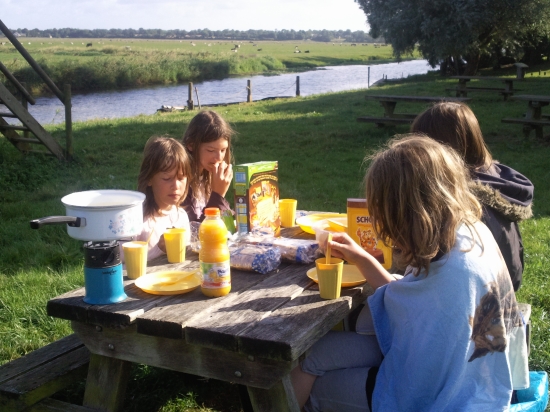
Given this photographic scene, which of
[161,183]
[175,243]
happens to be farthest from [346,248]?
[161,183]

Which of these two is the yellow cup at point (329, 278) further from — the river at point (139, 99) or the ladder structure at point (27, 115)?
the river at point (139, 99)

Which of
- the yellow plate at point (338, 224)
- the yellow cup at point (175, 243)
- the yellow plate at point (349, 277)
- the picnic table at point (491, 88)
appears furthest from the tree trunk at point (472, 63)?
the yellow cup at point (175, 243)

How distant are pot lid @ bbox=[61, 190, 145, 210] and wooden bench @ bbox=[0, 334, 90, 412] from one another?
2.84 feet

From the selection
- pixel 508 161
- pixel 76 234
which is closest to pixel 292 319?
pixel 76 234

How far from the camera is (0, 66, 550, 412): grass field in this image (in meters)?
3.25

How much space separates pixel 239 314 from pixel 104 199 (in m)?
0.63

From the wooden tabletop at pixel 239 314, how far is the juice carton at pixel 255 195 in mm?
453

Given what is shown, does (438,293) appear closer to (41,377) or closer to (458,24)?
(41,377)

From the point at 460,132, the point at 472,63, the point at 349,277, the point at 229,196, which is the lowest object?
the point at 229,196

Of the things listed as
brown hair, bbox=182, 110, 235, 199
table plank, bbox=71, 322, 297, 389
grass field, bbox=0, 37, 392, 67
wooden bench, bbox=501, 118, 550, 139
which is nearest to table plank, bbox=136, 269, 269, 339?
table plank, bbox=71, 322, 297, 389

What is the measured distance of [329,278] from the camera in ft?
7.00

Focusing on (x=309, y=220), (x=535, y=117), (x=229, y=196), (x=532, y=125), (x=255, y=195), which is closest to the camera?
(x=255, y=195)

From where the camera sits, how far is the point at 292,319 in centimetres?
198

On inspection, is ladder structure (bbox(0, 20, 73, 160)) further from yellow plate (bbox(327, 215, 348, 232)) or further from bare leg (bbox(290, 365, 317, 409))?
bare leg (bbox(290, 365, 317, 409))
